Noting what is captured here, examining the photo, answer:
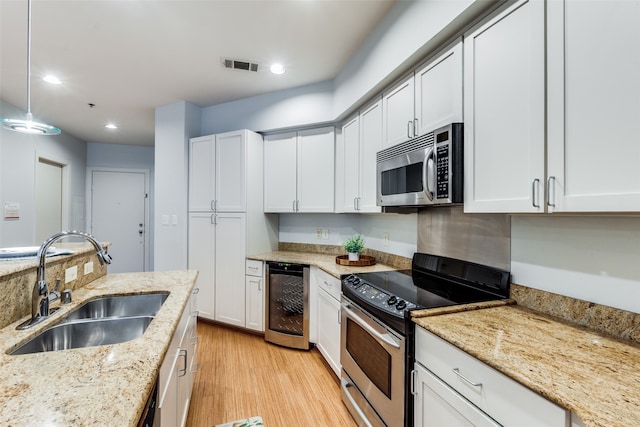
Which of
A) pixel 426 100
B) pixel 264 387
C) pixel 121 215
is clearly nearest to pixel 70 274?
pixel 264 387

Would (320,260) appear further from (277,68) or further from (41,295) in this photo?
(41,295)

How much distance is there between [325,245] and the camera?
134 inches

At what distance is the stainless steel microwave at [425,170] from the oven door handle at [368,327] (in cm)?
75

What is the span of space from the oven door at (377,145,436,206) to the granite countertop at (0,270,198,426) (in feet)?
4.65

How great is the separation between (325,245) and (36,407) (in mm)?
2797

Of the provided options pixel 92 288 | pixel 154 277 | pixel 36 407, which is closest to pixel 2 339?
pixel 36 407

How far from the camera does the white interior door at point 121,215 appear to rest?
550 cm

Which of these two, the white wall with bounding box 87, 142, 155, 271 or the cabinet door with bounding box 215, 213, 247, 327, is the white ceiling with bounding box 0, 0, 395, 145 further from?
the white wall with bounding box 87, 142, 155, 271

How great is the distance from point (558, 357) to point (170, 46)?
312 cm

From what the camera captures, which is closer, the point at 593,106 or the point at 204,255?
the point at 593,106

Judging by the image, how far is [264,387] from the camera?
7.52 ft

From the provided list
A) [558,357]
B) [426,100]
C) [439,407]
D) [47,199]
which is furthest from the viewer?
[47,199]

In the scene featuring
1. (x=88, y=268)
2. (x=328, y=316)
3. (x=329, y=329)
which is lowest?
(x=329, y=329)

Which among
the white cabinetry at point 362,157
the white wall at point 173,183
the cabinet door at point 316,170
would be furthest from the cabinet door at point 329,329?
the white wall at point 173,183
